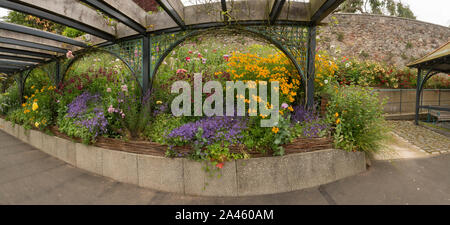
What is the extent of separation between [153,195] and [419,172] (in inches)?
157

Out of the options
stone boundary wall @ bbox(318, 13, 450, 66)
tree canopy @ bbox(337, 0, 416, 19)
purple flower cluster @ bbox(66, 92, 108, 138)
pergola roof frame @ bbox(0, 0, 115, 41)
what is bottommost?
purple flower cluster @ bbox(66, 92, 108, 138)

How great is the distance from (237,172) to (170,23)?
259 cm

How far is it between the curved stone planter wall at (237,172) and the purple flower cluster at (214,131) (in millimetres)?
307

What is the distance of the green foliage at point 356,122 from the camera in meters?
2.66

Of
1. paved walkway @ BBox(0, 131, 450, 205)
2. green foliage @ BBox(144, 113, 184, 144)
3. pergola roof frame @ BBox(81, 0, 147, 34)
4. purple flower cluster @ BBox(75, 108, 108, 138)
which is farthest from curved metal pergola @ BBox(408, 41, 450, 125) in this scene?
purple flower cluster @ BBox(75, 108, 108, 138)

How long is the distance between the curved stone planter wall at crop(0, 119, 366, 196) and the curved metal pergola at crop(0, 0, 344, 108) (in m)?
→ 1.01

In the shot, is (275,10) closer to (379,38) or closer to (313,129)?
(313,129)

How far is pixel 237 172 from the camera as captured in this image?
2.27 metres

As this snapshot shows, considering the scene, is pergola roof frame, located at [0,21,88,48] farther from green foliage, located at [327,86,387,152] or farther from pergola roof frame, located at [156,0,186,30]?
green foliage, located at [327,86,387,152]

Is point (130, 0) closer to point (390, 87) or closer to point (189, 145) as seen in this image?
point (189, 145)

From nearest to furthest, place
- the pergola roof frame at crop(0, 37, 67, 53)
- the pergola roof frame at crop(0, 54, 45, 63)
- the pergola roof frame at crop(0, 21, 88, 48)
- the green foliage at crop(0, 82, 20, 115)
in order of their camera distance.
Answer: the pergola roof frame at crop(0, 21, 88, 48)
the pergola roof frame at crop(0, 37, 67, 53)
the pergola roof frame at crop(0, 54, 45, 63)
the green foliage at crop(0, 82, 20, 115)

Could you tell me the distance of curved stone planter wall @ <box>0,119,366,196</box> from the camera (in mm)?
2273

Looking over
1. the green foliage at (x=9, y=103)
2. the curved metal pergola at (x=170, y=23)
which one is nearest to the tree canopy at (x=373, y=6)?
the curved metal pergola at (x=170, y=23)

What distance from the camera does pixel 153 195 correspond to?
7.62 ft
